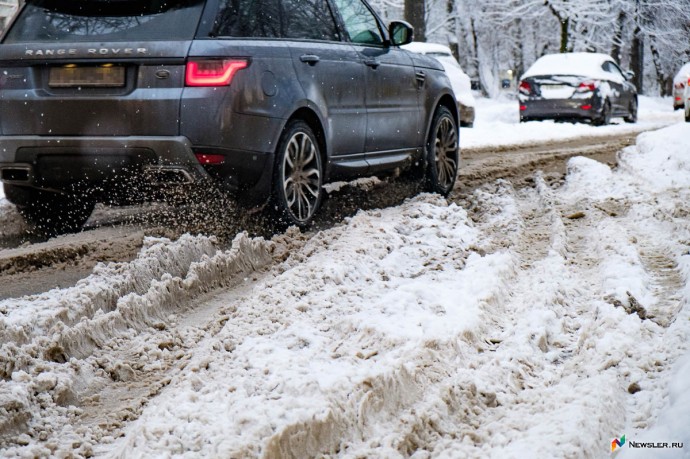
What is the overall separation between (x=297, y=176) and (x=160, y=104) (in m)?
1.14

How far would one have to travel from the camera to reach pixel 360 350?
3.23 metres

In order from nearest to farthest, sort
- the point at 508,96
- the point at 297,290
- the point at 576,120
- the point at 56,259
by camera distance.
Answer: the point at 297,290 → the point at 56,259 → the point at 576,120 → the point at 508,96

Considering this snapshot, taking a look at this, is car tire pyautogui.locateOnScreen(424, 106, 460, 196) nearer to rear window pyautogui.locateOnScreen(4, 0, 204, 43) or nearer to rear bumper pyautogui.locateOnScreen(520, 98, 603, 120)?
rear window pyautogui.locateOnScreen(4, 0, 204, 43)

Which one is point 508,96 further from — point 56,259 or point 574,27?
point 56,259

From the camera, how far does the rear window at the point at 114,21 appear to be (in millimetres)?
5289

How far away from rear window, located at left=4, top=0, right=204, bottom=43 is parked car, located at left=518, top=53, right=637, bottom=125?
14.8 m

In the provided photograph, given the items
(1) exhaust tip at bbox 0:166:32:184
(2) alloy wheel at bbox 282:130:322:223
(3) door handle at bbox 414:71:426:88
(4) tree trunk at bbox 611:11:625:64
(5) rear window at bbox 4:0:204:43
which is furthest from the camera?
(4) tree trunk at bbox 611:11:625:64

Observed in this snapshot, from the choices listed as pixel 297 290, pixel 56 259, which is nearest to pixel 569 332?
pixel 297 290

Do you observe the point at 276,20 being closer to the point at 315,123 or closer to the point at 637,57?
the point at 315,123

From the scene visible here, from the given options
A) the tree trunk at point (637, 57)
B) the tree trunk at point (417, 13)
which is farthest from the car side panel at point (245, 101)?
the tree trunk at point (637, 57)

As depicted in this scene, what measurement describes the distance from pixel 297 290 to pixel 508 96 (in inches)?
1991

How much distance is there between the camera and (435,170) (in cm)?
779

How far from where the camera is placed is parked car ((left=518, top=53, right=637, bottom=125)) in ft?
62.1

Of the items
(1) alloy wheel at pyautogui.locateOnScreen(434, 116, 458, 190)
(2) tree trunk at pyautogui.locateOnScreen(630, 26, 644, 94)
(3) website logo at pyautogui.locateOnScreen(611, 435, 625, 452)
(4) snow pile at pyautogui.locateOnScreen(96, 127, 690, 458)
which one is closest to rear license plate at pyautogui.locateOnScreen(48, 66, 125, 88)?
(4) snow pile at pyautogui.locateOnScreen(96, 127, 690, 458)
